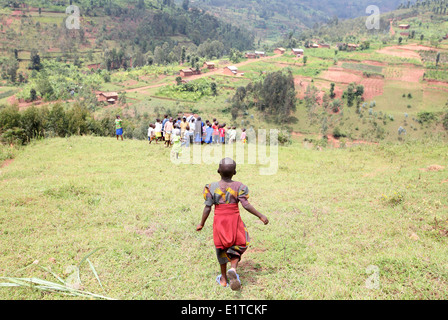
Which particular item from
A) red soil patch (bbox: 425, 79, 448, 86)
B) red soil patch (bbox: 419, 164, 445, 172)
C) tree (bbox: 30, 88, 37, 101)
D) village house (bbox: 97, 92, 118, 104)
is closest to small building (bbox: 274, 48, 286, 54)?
red soil patch (bbox: 425, 79, 448, 86)

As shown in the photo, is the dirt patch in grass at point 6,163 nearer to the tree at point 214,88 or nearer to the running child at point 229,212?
the running child at point 229,212

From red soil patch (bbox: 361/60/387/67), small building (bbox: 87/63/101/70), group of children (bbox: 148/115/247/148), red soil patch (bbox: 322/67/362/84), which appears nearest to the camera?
group of children (bbox: 148/115/247/148)

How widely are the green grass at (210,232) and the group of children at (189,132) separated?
2890 millimetres

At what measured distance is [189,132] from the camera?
13109mm

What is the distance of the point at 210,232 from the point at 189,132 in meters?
7.90

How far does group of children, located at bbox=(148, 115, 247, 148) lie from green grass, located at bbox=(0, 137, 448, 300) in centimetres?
289

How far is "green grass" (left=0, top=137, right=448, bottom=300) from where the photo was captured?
158 inches

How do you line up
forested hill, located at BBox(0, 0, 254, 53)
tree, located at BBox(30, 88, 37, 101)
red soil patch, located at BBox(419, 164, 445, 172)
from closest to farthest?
red soil patch, located at BBox(419, 164, 445, 172) → tree, located at BBox(30, 88, 37, 101) → forested hill, located at BBox(0, 0, 254, 53)

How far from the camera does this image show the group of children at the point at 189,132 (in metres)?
12.8

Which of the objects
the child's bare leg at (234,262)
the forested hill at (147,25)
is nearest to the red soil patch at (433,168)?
the child's bare leg at (234,262)

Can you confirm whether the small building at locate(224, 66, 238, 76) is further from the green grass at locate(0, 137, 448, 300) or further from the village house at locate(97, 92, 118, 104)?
the green grass at locate(0, 137, 448, 300)

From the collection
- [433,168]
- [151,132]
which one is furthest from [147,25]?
[433,168]

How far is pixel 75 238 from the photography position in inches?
206
